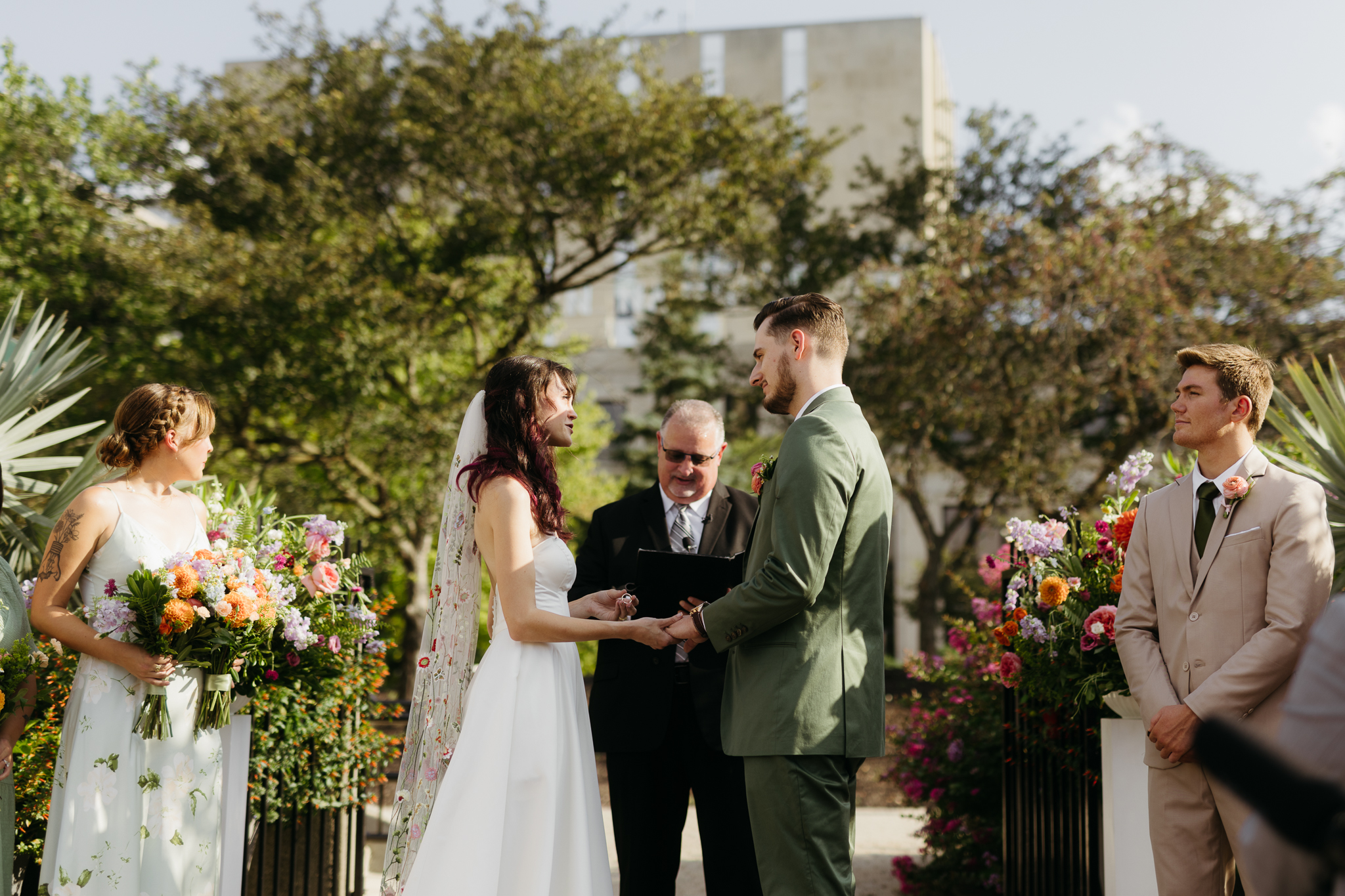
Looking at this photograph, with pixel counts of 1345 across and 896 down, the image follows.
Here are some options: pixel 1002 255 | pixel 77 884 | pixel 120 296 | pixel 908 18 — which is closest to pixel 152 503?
pixel 77 884

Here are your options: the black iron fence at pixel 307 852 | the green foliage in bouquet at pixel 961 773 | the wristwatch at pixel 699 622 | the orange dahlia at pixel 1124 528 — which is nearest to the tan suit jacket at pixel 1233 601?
the orange dahlia at pixel 1124 528

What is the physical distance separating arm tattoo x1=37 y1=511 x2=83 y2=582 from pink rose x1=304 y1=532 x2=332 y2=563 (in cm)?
107

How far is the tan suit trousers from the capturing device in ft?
10.9

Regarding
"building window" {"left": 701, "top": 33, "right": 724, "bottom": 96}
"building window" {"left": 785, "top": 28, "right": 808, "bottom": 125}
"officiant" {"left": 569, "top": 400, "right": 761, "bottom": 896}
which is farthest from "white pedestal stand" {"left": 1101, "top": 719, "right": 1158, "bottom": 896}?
"building window" {"left": 701, "top": 33, "right": 724, "bottom": 96}

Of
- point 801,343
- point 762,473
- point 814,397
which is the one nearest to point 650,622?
point 762,473

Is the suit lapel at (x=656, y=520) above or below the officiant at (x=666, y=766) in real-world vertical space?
above

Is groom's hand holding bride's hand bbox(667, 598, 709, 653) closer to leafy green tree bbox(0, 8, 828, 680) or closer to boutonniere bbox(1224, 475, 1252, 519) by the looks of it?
boutonniere bbox(1224, 475, 1252, 519)

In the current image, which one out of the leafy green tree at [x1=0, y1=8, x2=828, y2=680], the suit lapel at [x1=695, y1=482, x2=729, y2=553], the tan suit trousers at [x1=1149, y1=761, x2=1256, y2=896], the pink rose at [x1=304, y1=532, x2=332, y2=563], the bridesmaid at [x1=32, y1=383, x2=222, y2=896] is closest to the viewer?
the tan suit trousers at [x1=1149, y1=761, x2=1256, y2=896]

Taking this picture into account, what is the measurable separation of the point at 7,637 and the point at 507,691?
1.70m

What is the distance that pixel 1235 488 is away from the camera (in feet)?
11.1

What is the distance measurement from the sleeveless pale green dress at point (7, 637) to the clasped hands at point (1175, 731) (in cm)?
388

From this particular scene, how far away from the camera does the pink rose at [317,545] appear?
4.65 metres

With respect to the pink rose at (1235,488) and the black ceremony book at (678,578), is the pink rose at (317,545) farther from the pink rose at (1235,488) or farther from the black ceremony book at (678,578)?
the pink rose at (1235,488)

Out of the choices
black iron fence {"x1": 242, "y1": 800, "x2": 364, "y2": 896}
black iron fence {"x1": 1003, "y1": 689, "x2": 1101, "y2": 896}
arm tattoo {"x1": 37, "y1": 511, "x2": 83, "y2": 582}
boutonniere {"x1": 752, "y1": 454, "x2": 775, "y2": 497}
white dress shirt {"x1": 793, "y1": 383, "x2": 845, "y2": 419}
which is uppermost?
white dress shirt {"x1": 793, "y1": 383, "x2": 845, "y2": 419}
